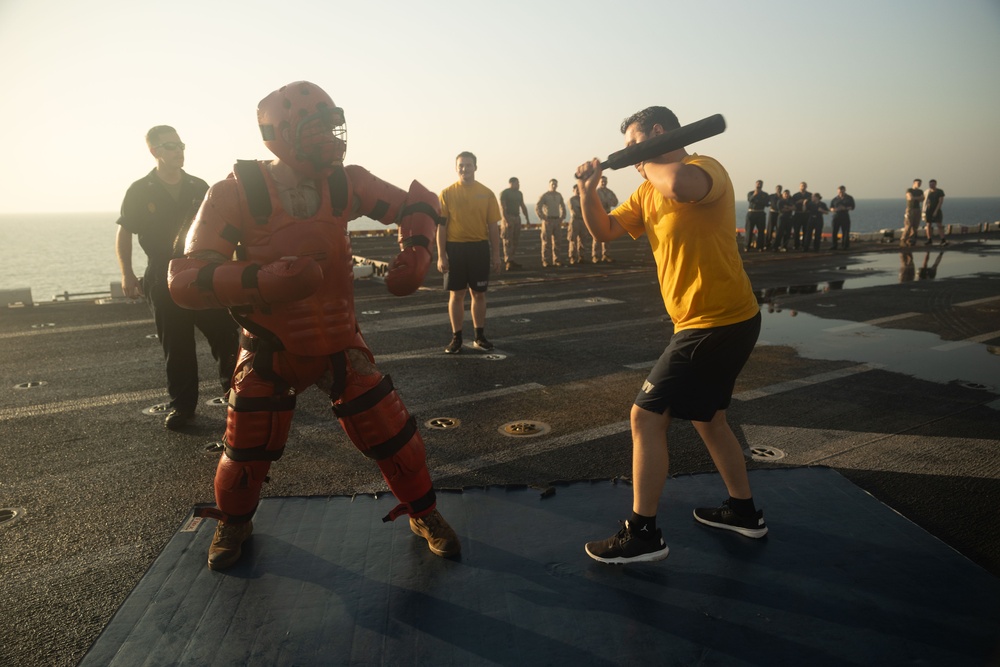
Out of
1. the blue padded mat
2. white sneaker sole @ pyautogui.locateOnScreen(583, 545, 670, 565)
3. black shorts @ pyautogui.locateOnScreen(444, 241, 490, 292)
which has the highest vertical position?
black shorts @ pyautogui.locateOnScreen(444, 241, 490, 292)

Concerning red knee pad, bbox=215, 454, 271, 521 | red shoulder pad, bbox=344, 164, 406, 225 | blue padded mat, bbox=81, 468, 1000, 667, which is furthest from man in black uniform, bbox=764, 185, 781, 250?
red knee pad, bbox=215, 454, 271, 521

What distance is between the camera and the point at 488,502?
10.9 feet

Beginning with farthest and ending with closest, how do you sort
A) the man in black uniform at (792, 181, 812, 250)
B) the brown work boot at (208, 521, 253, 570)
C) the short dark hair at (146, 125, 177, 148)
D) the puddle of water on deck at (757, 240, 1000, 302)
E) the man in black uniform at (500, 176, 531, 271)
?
1. the man in black uniform at (792, 181, 812, 250)
2. the man in black uniform at (500, 176, 531, 271)
3. the puddle of water on deck at (757, 240, 1000, 302)
4. the short dark hair at (146, 125, 177, 148)
5. the brown work boot at (208, 521, 253, 570)

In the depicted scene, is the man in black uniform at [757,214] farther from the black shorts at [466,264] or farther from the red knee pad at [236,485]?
the red knee pad at [236,485]

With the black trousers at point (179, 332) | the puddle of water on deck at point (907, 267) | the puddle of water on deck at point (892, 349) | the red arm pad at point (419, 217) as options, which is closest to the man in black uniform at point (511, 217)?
the puddle of water on deck at point (907, 267)

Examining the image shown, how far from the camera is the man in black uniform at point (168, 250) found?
14.9 feet

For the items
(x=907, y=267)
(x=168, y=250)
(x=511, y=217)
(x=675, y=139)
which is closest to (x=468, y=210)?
(x=168, y=250)

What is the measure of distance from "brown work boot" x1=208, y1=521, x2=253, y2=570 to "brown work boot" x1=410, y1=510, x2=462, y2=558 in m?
0.80

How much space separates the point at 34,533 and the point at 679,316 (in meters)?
3.30

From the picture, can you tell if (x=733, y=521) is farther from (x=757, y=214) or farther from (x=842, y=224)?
(x=842, y=224)

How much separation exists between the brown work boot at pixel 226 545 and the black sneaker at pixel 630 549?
1579 millimetres

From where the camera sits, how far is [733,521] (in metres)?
2.94

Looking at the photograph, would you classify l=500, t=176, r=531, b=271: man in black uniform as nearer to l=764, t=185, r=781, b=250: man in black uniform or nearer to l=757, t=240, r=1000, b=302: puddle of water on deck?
l=757, t=240, r=1000, b=302: puddle of water on deck

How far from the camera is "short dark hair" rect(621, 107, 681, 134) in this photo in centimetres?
266
